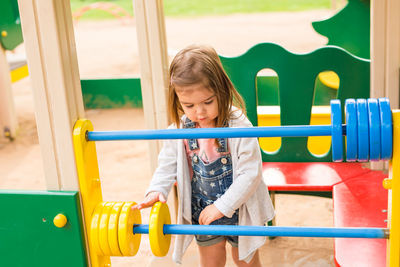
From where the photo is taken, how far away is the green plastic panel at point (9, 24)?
3971 millimetres

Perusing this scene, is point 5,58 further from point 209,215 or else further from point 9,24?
point 209,215

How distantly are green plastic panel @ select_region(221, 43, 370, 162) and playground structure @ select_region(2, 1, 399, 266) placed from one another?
3.34 feet

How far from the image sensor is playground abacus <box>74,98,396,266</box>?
1047 mm

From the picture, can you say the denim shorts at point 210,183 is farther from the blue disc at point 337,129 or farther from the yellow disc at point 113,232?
the blue disc at point 337,129

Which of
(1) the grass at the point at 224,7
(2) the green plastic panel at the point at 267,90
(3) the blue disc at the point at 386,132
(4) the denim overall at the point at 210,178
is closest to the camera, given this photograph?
(3) the blue disc at the point at 386,132

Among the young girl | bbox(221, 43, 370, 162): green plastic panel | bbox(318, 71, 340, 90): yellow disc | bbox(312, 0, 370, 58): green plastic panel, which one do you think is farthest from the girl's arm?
bbox(312, 0, 370, 58): green plastic panel

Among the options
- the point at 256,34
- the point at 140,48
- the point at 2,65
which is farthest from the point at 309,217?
the point at 256,34

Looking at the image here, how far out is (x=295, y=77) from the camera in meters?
2.17

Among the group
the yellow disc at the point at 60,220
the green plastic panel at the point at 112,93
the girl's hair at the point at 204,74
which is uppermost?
the girl's hair at the point at 204,74

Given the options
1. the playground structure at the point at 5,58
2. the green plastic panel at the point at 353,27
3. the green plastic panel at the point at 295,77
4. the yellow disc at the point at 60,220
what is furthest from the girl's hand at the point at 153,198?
the playground structure at the point at 5,58

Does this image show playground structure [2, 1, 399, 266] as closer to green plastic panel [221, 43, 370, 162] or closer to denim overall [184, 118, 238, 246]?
denim overall [184, 118, 238, 246]

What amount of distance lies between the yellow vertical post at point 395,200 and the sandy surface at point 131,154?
100cm

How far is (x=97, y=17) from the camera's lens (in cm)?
1361

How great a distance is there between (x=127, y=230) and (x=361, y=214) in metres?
0.80
